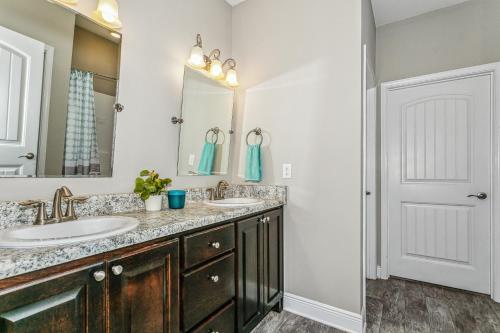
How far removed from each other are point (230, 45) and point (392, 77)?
1777 mm

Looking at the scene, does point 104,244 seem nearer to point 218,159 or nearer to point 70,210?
point 70,210

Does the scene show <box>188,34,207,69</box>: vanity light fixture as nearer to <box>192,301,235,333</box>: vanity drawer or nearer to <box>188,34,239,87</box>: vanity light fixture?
<box>188,34,239,87</box>: vanity light fixture

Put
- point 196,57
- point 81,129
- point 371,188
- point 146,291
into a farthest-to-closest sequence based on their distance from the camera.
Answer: point 371,188
point 196,57
point 81,129
point 146,291

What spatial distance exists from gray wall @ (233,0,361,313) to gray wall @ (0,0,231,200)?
0.69 metres

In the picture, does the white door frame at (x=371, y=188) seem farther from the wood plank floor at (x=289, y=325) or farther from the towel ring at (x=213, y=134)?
the towel ring at (x=213, y=134)

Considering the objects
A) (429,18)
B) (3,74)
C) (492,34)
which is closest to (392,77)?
Result: (429,18)

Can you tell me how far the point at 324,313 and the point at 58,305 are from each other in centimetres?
172

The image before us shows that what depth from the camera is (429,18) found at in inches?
103

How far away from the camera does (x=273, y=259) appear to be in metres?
1.89

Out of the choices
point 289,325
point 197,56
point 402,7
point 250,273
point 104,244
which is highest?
point 402,7

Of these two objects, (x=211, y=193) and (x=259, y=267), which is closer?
(x=259, y=267)

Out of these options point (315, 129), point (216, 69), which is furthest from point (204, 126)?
point (315, 129)

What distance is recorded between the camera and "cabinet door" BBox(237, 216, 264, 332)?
1.53 m

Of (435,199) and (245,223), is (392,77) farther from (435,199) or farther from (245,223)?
(245,223)
